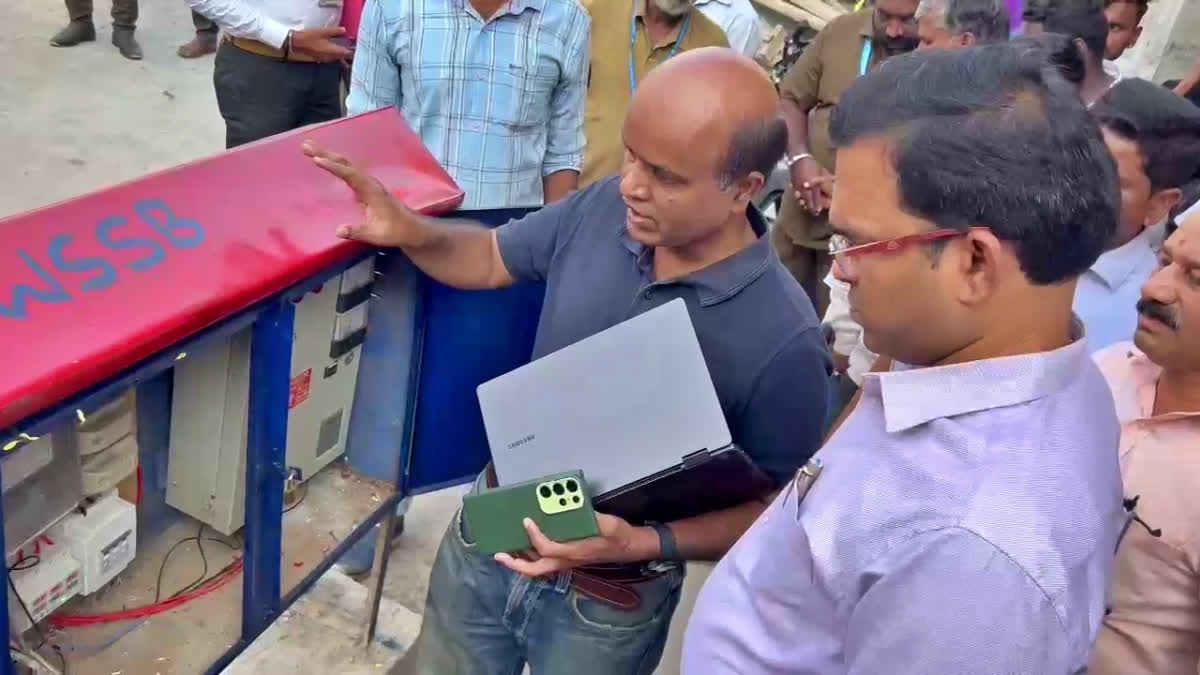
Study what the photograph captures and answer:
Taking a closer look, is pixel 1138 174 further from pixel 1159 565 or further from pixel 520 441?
pixel 520 441

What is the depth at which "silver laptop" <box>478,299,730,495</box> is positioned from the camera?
1.37m

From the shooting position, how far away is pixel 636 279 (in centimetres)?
154

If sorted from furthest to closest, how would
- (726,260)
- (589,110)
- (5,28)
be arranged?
(5,28), (589,110), (726,260)

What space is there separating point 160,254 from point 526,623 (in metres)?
0.82

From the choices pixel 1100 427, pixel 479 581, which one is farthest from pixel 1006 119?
pixel 479 581

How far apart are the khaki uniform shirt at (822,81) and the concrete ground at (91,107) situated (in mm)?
3025

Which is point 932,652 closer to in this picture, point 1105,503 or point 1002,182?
point 1105,503

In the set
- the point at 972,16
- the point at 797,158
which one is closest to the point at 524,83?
the point at 797,158

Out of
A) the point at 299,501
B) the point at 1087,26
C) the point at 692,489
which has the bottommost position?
the point at 299,501

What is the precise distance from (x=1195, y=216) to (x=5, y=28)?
698 cm

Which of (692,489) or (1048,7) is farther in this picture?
(1048,7)

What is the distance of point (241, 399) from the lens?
161 centimetres

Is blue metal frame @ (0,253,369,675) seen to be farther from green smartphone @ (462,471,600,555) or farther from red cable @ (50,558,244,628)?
green smartphone @ (462,471,600,555)

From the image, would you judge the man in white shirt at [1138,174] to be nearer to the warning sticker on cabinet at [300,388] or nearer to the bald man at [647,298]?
the bald man at [647,298]
